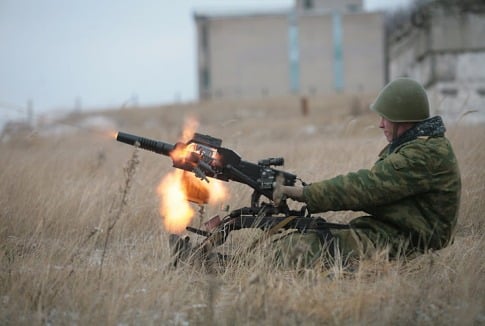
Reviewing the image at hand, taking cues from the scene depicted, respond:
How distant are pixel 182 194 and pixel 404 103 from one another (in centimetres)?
174

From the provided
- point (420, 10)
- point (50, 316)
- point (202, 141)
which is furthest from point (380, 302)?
point (420, 10)

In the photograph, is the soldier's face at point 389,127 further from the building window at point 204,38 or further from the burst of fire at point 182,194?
the building window at point 204,38

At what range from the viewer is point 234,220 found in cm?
411

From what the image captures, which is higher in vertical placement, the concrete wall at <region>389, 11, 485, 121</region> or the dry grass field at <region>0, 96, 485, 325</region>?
the concrete wall at <region>389, 11, 485, 121</region>

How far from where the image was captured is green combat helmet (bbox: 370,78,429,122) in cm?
390

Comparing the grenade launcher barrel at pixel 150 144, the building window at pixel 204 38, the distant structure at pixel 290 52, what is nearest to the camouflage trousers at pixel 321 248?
the grenade launcher barrel at pixel 150 144

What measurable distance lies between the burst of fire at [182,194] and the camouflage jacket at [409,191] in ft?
2.63

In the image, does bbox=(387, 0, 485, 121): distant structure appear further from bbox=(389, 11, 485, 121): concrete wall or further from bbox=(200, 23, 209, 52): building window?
bbox=(200, 23, 209, 52): building window

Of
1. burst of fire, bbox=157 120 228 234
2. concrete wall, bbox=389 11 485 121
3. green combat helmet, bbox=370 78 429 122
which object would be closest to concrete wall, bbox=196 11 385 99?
concrete wall, bbox=389 11 485 121

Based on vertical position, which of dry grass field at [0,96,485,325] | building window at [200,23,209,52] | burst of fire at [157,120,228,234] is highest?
building window at [200,23,209,52]

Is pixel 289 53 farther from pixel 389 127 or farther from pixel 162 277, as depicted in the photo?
pixel 162 277

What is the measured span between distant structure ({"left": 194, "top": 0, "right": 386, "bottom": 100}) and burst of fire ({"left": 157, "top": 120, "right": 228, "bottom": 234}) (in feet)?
99.2

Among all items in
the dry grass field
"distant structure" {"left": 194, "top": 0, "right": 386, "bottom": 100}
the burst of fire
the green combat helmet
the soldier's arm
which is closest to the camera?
the dry grass field

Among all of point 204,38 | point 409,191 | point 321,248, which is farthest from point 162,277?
point 204,38
